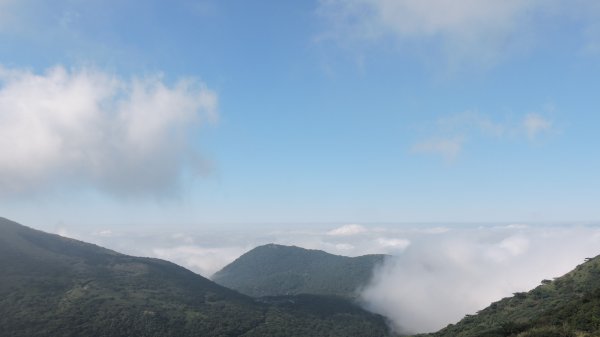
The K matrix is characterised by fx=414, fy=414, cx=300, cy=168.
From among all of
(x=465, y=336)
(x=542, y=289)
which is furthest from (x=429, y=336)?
(x=542, y=289)

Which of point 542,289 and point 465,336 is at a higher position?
point 542,289

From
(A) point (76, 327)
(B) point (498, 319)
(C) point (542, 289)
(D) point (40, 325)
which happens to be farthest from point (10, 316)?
(C) point (542, 289)

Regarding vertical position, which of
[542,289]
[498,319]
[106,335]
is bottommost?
[106,335]

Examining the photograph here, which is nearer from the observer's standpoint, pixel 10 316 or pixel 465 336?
pixel 465 336

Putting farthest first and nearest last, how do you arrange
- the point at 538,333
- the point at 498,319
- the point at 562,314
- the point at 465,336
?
1. the point at 498,319
2. the point at 465,336
3. the point at 562,314
4. the point at 538,333

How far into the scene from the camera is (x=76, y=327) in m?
198

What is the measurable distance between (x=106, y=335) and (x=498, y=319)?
7008 inches

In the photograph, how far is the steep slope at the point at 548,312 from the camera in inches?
2021

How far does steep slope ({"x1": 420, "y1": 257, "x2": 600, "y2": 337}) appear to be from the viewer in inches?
2021

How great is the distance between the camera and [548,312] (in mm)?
69625

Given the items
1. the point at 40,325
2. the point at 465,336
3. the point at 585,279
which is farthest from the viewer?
the point at 40,325

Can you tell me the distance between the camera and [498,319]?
102 metres

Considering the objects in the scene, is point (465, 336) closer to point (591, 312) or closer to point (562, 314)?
point (562, 314)

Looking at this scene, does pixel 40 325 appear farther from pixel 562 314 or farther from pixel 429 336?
pixel 562 314
